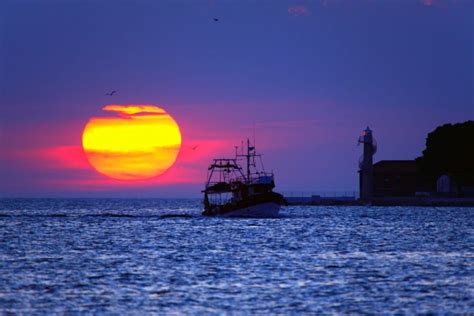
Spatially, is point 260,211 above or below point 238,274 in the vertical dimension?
above

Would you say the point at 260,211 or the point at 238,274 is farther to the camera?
the point at 260,211

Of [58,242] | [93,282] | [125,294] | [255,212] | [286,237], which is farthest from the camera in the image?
[255,212]

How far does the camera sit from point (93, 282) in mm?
50875

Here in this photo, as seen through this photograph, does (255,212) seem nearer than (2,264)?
No

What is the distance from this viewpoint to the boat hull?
137 metres

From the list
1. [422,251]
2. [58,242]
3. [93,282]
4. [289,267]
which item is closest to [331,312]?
[93,282]

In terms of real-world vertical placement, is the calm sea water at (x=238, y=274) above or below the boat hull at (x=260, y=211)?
below

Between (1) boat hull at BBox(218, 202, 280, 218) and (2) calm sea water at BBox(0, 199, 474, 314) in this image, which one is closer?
(2) calm sea water at BBox(0, 199, 474, 314)

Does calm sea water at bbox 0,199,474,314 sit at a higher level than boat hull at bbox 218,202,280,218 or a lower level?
lower

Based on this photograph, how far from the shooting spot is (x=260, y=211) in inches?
5453

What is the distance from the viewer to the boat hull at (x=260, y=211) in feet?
448

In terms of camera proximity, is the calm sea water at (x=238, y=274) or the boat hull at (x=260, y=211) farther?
the boat hull at (x=260, y=211)

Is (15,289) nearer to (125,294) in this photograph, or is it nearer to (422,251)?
(125,294)

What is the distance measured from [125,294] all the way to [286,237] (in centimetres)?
4970
